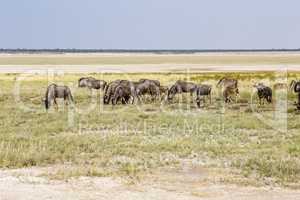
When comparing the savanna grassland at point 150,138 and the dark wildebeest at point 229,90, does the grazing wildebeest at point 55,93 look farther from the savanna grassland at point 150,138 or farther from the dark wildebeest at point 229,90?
the dark wildebeest at point 229,90

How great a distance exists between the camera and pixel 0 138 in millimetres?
15156

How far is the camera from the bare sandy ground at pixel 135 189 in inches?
360

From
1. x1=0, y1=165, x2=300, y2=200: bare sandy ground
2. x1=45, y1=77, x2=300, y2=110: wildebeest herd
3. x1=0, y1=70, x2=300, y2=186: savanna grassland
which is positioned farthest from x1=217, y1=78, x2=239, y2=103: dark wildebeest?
x1=0, y1=165, x2=300, y2=200: bare sandy ground

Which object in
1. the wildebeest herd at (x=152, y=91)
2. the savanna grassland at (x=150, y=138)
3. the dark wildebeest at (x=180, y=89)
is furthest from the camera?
the dark wildebeest at (x=180, y=89)

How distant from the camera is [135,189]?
9625 millimetres

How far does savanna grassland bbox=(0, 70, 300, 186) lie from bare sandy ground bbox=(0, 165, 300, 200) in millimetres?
588

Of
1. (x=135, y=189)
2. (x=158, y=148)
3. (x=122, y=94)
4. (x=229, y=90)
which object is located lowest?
(x=135, y=189)

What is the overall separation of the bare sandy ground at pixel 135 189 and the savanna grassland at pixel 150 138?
0.59 meters

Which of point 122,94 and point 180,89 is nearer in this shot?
point 122,94

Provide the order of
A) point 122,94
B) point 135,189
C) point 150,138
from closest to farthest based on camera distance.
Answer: point 135,189, point 150,138, point 122,94

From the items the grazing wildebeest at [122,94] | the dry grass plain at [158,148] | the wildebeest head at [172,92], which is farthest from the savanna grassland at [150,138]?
the wildebeest head at [172,92]

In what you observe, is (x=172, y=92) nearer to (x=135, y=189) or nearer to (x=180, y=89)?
(x=180, y=89)

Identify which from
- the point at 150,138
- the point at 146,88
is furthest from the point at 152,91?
the point at 150,138

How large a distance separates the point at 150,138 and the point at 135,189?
19.1ft
